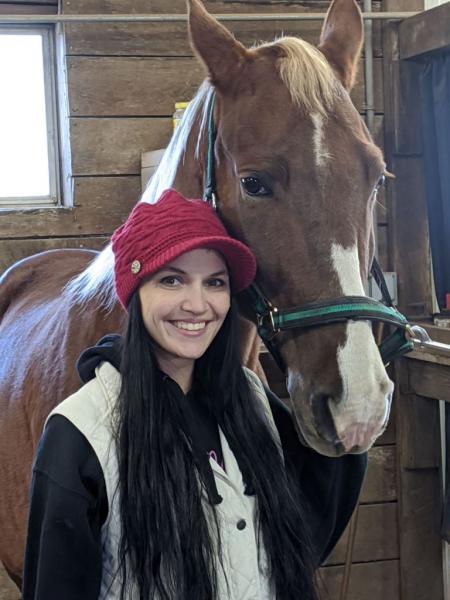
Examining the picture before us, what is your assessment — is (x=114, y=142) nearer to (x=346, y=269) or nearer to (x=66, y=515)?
(x=346, y=269)

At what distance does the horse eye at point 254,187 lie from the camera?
1.04 meters

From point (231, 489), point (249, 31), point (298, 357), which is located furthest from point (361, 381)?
point (249, 31)

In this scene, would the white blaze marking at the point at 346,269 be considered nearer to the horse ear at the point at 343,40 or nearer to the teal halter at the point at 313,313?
the teal halter at the point at 313,313

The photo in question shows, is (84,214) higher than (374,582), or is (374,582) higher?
(84,214)

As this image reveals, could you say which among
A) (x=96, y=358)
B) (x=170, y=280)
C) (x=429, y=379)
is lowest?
(x=429, y=379)

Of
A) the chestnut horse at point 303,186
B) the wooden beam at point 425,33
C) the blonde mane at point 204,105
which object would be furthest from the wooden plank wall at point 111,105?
the chestnut horse at point 303,186

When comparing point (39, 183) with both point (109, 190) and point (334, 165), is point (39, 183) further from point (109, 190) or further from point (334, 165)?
point (334, 165)

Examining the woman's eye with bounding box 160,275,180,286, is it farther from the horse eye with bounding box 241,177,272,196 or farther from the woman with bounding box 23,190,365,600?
the horse eye with bounding box 241,177,272,196

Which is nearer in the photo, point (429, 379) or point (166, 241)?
point (166, 241)

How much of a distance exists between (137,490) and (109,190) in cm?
158

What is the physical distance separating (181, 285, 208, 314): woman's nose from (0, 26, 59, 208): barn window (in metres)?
1.59

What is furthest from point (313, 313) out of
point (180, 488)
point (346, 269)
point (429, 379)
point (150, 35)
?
point (150, 35)

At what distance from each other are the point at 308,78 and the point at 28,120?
1.56 meters

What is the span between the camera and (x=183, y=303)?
958 mm
